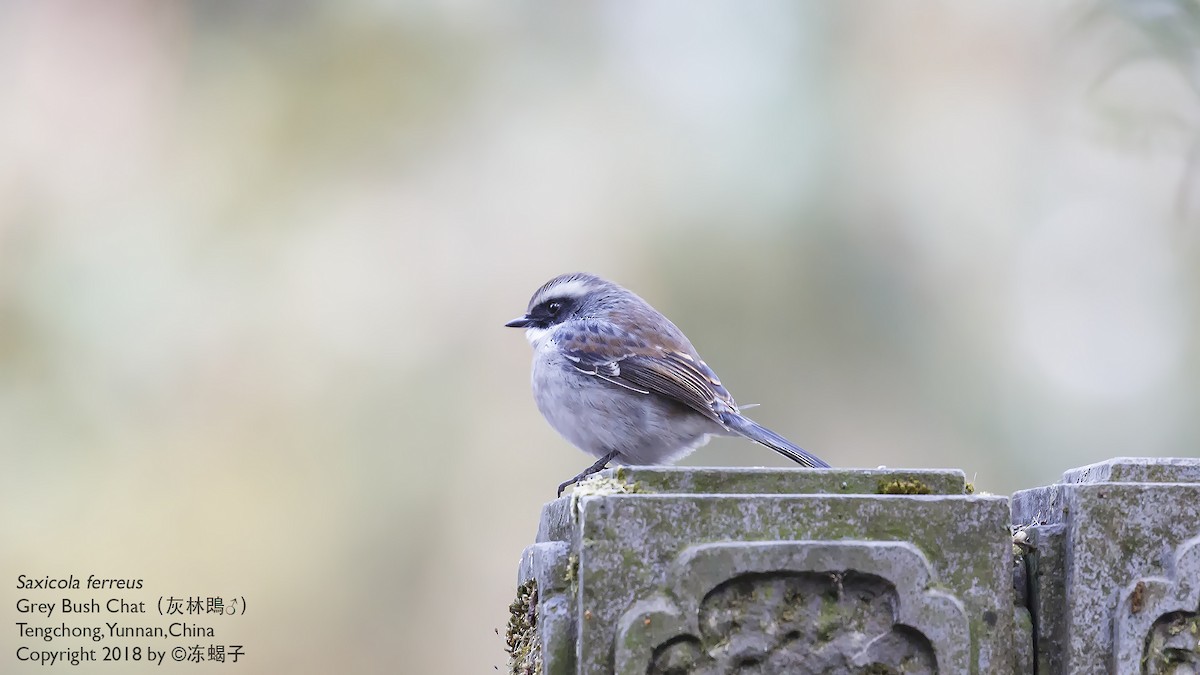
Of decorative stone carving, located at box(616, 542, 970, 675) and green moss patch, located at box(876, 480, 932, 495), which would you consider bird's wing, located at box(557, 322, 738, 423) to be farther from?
decorative stone carving, located at box(616, 542, 970, 675)

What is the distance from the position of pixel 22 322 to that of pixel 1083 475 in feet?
26.0

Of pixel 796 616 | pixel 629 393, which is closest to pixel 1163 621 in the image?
pixel 796 616

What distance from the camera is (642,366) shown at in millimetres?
4719

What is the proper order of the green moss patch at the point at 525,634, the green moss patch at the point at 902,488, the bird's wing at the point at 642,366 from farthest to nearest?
the bird's wing at the point at 642,366
the green moss patch at the point at 525,634
the green moss patch at the point at 902,488

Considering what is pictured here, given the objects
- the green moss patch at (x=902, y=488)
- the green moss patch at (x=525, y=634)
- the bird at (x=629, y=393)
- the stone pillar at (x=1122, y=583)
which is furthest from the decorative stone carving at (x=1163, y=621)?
the bird at (x=629, y=393)

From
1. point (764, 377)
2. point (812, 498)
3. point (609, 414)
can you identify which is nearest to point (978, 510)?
point (812, 498)

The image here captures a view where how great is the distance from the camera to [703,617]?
243cm

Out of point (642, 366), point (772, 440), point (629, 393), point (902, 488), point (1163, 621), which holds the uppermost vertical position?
point (642, 366)

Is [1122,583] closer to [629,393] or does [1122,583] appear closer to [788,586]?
[788,586]

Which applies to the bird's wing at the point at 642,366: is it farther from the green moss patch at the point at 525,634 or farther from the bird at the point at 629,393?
the green moss patch at the point at 525,634

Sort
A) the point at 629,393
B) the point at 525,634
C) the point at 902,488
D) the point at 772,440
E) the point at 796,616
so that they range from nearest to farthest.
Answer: the point at 796,616, the point at 902,488, the point at 525,634, the point at 772,440, the point at 629,393

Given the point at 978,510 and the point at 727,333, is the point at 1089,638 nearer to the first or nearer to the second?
the point at 978,510

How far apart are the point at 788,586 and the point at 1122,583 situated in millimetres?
741

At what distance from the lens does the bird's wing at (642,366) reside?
15.0ft
